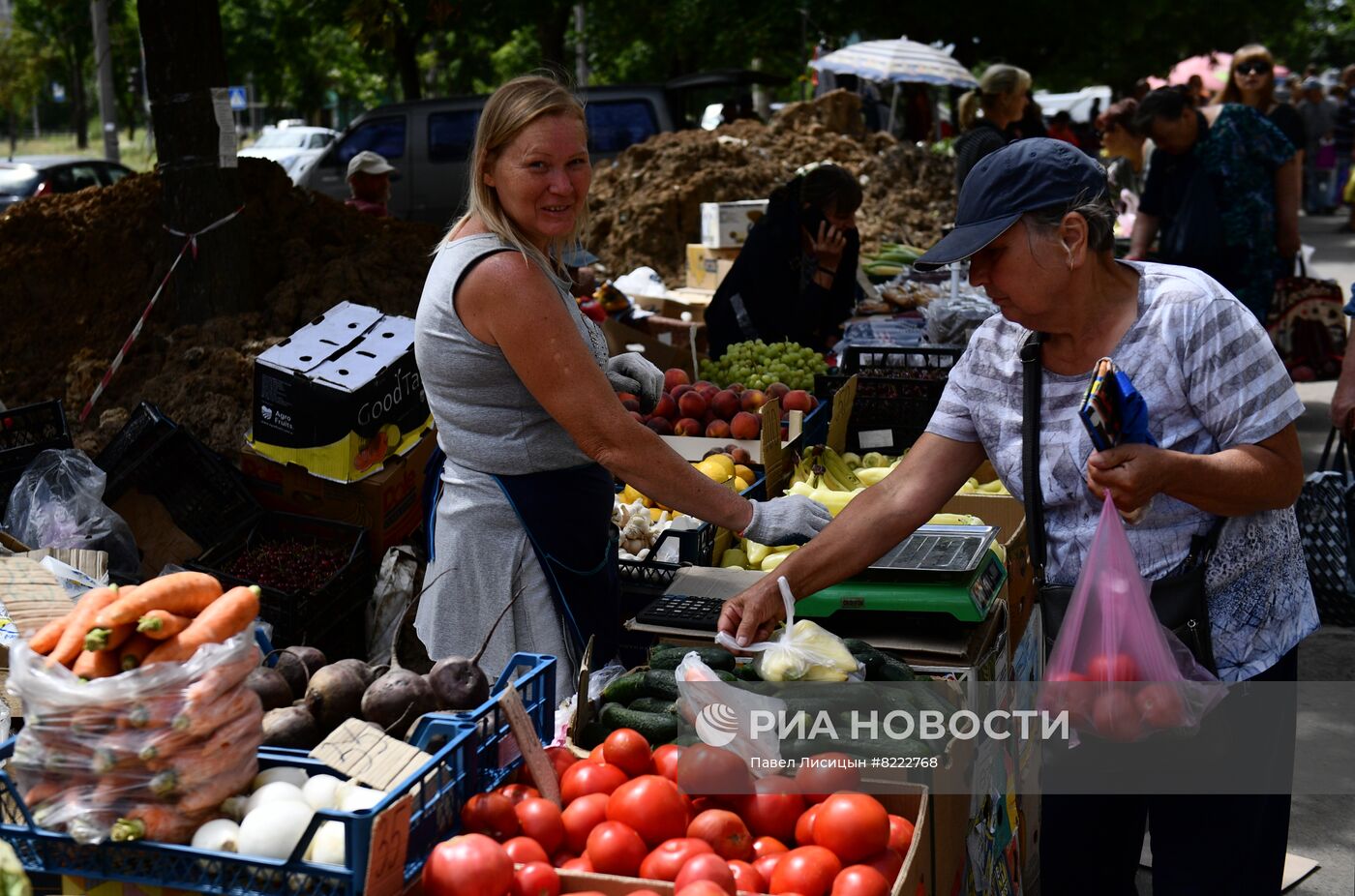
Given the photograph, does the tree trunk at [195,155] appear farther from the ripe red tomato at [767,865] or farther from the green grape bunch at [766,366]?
the ripe red tomato at [767,865]

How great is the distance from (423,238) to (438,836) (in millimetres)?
5850

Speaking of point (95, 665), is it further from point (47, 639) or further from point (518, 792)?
point (518, 792)

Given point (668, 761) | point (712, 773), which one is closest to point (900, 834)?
point (712, 773)

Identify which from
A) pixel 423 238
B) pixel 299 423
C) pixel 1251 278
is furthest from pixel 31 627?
pixel 1251 278

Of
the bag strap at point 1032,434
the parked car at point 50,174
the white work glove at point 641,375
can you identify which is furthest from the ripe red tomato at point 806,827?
the parked car at point 50,174

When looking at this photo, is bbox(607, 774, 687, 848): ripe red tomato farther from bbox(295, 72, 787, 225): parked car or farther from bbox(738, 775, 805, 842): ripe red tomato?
bbox(295, 72, 787, 225): parked car

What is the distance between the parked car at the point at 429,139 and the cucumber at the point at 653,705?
1264 cm

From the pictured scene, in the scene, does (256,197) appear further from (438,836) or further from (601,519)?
(438,836)

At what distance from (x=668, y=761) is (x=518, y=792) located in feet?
0.98

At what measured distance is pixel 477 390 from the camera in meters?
3.08

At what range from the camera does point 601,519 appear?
3367mm

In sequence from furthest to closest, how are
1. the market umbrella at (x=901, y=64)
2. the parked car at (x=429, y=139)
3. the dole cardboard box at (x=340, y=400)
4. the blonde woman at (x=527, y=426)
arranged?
the market umbrella at (x=901, y=64) → the parked car at (x=429, y=139) → the dole cardboard box at (x=340, y=400) → the blonde woman at (x=527, y=426)

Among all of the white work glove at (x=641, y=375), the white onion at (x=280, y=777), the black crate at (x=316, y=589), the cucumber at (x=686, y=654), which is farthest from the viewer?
the black crate at (x=316, y=589)

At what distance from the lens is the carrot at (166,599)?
2.10 meters
